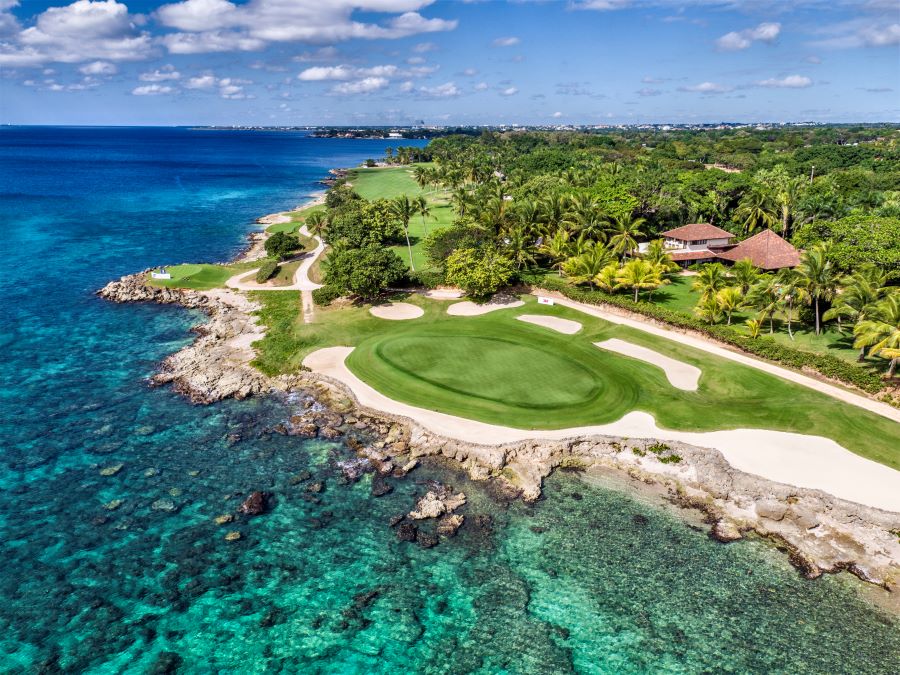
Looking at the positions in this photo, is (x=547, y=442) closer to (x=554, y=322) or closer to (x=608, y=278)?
(x=554, y=322)

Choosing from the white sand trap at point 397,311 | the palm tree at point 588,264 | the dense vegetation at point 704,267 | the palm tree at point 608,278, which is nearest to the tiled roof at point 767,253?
the dense vegetation at point 704,267

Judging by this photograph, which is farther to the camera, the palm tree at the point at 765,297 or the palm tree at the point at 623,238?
the palm tree at the point at 623,238

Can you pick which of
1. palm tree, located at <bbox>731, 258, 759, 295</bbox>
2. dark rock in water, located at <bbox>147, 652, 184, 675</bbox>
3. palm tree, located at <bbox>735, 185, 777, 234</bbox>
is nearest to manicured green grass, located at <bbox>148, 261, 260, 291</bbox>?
dark rock in water, located at <bbox>147, 652, 184, 675</bbox>

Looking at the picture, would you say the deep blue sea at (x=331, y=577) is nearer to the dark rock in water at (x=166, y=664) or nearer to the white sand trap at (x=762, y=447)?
the dark rock in water at (x=166, y=664)

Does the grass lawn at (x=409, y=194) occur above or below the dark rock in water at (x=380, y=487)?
above

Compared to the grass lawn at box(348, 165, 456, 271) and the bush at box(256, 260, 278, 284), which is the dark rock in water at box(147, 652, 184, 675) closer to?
the bush at box(256, 260, 278, 284)

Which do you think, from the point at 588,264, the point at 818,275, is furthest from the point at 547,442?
the point at 818,275

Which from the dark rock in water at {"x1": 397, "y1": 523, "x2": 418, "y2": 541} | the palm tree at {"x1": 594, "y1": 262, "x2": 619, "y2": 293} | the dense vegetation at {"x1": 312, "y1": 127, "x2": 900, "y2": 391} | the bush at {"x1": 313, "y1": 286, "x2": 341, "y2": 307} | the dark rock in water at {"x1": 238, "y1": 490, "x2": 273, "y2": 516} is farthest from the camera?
the bush at {"x1": 313, "y1": 286, "x2": 341, "y2": 307}
